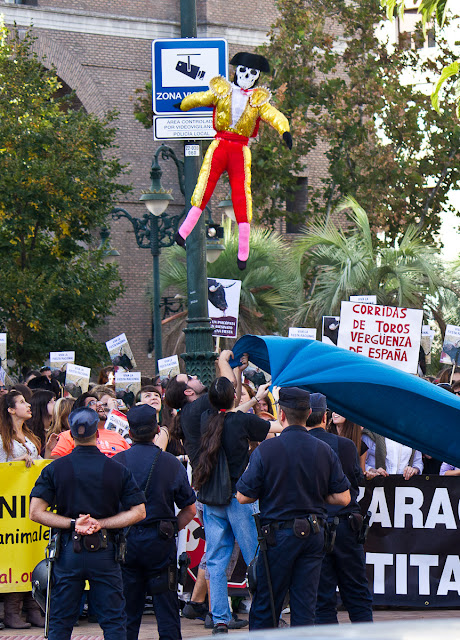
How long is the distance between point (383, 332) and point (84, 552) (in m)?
6.00

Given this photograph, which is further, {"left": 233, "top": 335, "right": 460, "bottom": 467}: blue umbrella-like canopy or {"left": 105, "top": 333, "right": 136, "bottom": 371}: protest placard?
{"left": 105, "top": 333, "right": 136, "bottom": 371}: protest placard

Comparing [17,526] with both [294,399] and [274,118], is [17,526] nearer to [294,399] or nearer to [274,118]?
[294,399]

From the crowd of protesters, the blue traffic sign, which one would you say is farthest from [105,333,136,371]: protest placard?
the blue traffic sign

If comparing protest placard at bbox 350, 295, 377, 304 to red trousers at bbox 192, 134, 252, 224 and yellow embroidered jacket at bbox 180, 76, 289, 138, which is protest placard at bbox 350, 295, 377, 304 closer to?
red trousers at bbox 192, 134, 252, 224

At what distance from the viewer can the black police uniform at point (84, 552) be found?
22.0 ft

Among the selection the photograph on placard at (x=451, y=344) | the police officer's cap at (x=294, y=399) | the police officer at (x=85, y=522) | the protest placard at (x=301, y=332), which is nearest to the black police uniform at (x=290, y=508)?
the police officer's cap at (x=294, y=399)

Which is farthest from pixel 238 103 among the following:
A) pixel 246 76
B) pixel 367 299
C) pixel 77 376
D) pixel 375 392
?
pixel 77 376

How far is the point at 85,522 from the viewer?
6.68 metres

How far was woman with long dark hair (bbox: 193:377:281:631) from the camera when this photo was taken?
27.4 feet

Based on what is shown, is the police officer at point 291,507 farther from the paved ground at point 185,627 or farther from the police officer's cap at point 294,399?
the paved ground at point 185,627

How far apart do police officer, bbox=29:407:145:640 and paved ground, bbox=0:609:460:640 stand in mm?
2105

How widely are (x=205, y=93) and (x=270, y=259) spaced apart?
16.8m

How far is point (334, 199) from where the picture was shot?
31.8 metres

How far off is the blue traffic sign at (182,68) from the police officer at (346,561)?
385cm
